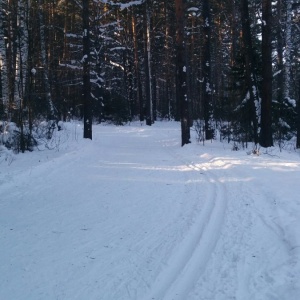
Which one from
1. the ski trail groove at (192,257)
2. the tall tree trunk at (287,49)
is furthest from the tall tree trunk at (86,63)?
the ski trail groove at (192,257)

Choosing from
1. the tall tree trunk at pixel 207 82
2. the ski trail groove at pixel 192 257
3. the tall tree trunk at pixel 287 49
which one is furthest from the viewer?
the tall tree trunk at pixel 287 49

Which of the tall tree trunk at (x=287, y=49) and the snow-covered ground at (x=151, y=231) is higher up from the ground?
the tall tree trunk at (x=287, y=49)

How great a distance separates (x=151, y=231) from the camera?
561cm

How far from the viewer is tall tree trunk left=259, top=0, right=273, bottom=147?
13109 mm

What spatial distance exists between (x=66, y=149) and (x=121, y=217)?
7984 millimetres

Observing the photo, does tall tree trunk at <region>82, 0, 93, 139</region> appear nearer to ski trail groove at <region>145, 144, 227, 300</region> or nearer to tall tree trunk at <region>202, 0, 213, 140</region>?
tall tree trunk at <region>202, 0, 213, 140</region>

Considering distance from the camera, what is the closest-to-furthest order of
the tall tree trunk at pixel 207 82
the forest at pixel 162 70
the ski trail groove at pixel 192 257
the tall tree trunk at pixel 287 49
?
the ski trail groove at pixel 192 257 < the forest at pixel 162 70 < the tall tree trunk at pixel 207 82 < the tall tree trunk at pixel 287 49

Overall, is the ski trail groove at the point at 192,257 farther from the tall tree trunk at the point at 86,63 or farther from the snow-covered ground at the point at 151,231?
the tall tree trunk at the point at 86,63

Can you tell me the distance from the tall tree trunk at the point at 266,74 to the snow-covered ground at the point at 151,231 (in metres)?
3.12

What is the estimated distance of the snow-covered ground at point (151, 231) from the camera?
390 centimetres

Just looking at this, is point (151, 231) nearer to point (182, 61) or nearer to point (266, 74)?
point (266, 74)

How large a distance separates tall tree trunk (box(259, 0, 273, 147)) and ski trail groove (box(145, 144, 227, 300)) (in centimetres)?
731

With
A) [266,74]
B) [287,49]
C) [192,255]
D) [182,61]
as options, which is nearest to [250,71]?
[266,74]

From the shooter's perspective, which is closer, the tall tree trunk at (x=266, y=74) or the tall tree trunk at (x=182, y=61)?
the tall tree trunk at (x=266, y=74)
